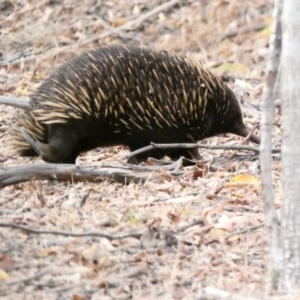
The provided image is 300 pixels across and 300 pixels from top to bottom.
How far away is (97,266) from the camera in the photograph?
362 centimetres

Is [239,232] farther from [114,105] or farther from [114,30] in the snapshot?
[114,30]

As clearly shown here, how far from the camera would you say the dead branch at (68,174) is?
4.57 m

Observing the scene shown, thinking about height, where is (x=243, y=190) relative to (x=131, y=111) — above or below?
below

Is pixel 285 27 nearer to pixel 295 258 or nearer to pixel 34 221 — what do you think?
pixel 295 258

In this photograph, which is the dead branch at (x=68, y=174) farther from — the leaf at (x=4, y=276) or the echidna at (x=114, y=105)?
the echidna at (x=114, y=105)

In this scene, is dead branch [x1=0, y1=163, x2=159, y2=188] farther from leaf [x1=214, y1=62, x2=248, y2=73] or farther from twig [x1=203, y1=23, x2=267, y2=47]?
twig [x1=203, y1=23, x2=267, y2=47]

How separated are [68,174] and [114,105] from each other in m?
1.74

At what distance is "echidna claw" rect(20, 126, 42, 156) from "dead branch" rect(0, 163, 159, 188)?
152 centimetres

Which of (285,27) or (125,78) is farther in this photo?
(125,78)

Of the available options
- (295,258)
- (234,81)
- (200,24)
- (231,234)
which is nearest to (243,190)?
(231,234)

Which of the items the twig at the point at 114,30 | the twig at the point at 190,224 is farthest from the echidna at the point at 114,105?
the twig at the point at 114,30

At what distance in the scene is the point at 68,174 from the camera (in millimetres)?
4824

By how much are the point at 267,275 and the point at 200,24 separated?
26.7 ft

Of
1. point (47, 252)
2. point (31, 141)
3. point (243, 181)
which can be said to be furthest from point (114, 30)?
point (47, 252)
